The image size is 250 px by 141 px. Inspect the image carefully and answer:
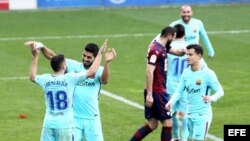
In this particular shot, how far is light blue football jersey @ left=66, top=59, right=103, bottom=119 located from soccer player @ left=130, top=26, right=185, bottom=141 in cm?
188

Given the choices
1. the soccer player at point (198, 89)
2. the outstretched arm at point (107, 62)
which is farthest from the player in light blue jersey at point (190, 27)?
the outstretched arm at point (107, 62)

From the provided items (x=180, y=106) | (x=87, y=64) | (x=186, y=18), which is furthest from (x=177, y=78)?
(x=87, y=64)

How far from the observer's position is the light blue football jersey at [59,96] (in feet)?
47.9

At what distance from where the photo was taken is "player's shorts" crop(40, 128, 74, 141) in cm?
1467

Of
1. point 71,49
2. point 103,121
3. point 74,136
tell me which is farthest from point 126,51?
point 74,136

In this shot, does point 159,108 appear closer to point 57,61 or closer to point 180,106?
point 180,106

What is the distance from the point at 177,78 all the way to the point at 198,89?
290 centimetres

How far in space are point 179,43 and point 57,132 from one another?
15.5 feet

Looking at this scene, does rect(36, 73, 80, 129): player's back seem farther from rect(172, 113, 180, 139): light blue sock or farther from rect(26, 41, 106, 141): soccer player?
rect(172, 113, 180, 139): light blue sock

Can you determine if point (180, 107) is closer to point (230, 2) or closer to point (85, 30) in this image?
point (85, 30)

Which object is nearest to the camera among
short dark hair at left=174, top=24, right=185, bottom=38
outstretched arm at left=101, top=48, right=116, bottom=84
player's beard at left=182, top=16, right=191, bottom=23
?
outstretched arm at left=101, top=48, right=116, bottom=84

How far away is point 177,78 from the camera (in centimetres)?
1894

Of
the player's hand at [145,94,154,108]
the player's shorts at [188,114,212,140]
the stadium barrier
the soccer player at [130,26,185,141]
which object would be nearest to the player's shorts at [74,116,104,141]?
the player's shorts at [188,114,212,140]

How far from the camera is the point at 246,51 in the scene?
3019 cm
